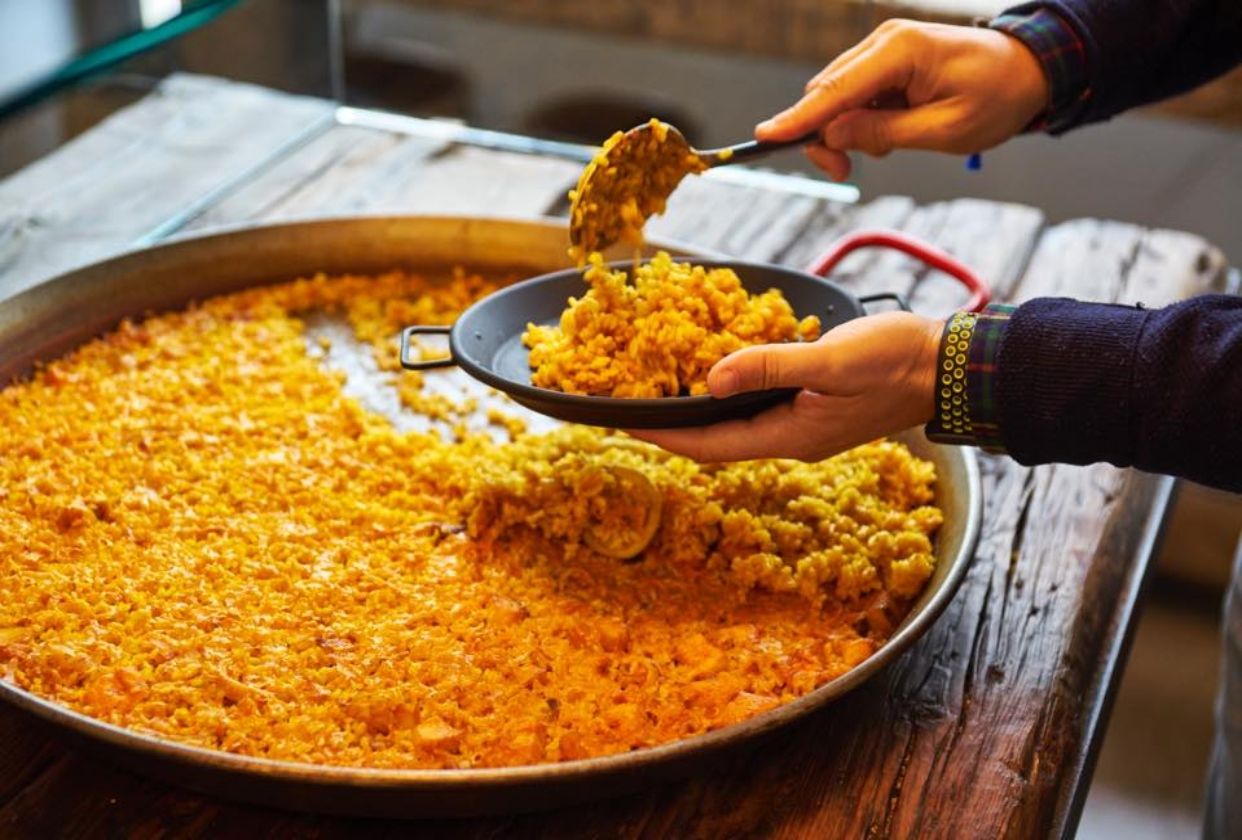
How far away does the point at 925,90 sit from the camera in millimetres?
1489

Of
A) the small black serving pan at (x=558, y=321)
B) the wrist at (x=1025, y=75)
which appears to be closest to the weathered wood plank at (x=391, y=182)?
the small black serving pan at (x=558, y=321)

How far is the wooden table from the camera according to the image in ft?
3.50

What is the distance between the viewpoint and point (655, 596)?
4.12 ft

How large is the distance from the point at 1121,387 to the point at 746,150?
52cm

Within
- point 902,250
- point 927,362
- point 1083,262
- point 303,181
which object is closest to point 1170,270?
point 1083,262

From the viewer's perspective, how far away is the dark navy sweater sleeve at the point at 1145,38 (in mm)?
1461

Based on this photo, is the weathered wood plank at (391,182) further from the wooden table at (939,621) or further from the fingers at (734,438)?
the fingers at (734,438)

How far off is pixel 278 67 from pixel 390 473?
1150 millimetres

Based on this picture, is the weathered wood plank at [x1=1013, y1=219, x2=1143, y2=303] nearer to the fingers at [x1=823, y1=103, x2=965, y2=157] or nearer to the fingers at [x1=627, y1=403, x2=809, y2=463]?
the fingers at [x1=823, y1=103, x2=965, y2=157]

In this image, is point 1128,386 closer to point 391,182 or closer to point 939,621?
point 939,621

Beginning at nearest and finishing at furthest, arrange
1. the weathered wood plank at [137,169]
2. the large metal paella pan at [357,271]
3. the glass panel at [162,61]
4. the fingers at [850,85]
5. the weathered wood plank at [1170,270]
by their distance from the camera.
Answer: the large metal paella pan at [357,271] < the fingers at [850,85] < the glass panel at [162,61] < the weathered wood plank at [137,169] < the weathered wood plank at [1170,270]

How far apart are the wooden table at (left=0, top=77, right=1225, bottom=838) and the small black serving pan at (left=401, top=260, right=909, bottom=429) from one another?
0.95 ft

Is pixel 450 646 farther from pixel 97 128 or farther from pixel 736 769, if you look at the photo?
pixel 97 128

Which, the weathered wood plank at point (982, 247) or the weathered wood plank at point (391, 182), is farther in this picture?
the weathered wood plank at point (391, 182)
